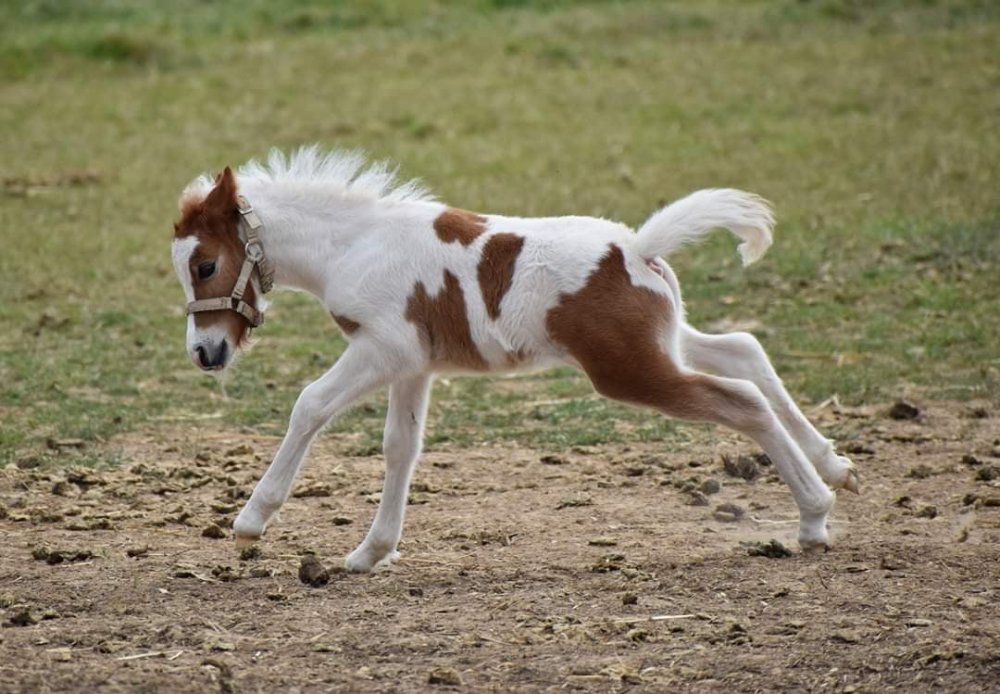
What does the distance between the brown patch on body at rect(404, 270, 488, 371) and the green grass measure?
2.03 m

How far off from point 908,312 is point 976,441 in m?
2.52

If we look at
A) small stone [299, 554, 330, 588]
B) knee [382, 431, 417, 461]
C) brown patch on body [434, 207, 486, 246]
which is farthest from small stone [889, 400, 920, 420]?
small stone [299, 554, 330, 588]

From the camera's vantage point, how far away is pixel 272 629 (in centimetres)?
524

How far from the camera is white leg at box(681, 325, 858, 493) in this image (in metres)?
5.93

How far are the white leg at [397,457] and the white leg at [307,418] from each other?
0.26 metres

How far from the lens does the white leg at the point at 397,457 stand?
601 centimetres

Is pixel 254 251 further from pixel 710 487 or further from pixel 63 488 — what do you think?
pixel 710 487

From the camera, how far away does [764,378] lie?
5973 millimetres

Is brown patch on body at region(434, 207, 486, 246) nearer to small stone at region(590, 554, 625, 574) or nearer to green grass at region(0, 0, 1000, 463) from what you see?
small stone at region(590, 554, 625, 574)

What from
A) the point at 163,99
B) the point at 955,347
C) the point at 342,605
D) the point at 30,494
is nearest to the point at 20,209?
the point at 163,99

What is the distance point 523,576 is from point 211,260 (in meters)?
1.69

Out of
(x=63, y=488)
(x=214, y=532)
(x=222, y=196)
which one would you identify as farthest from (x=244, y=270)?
(x=63, y=488)

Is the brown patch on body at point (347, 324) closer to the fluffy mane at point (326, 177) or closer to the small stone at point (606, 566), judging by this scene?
the fluffy mane at point (326, 177)

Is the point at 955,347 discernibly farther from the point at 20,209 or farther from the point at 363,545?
the point at 20,209
